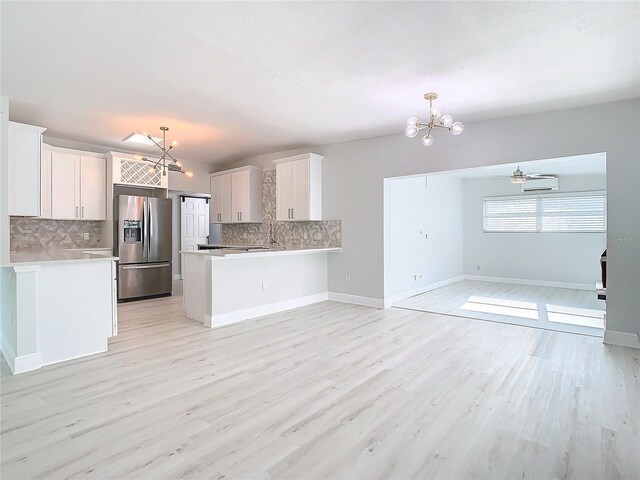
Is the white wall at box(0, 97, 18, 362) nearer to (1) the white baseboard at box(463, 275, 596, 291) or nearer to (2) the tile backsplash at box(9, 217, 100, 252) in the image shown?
(2) the tile backsplash at box(9, 217, 100, 252)

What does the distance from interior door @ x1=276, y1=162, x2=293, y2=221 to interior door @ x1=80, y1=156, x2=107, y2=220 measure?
2.90 metres

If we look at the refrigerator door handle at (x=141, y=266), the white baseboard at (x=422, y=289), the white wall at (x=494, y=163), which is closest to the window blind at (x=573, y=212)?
the white baseboard at (x=422, y=289)

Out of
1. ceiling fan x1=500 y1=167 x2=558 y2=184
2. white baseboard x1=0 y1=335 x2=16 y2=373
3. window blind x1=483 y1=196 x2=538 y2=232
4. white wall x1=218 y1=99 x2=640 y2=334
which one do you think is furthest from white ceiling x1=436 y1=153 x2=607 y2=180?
white baseboard x1=0 y1=335 x2=16 y2=373

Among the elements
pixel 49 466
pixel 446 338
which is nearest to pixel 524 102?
pixel 446 338

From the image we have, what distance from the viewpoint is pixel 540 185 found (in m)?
7.81

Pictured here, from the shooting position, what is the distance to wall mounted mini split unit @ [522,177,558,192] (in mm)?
7668

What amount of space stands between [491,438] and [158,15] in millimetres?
3361

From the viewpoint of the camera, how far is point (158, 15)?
2.34 meters

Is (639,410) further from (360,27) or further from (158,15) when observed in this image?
(158,15)

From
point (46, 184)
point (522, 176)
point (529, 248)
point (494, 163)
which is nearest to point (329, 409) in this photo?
point (494, 163)

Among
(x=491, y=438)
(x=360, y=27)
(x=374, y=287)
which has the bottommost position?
(x=491, y=438)

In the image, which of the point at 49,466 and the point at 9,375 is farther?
the point at 9,375

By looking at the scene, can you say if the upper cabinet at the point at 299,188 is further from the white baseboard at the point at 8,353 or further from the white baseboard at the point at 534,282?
the white baseboard at the point at 534,282

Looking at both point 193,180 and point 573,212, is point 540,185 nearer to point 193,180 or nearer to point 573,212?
point 573,212
